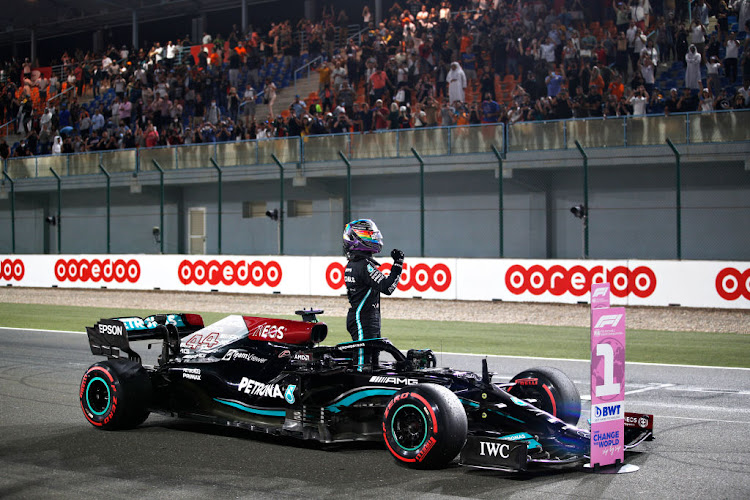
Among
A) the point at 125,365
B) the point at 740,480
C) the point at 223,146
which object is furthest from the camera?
the point at 223,146

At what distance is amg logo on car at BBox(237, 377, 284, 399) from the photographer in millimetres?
7500

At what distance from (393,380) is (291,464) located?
101 cm

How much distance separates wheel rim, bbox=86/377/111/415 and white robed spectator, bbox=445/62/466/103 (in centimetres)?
1842

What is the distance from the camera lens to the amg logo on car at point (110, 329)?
8633mm

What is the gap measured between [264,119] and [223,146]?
491 cm

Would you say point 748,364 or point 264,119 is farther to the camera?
point 264,119

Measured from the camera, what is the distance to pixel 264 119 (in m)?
31.2

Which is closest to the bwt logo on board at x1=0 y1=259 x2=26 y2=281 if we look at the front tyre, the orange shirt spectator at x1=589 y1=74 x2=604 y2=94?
the orange shirt spectator at x1=589 y1=74 x2=604 y2=94

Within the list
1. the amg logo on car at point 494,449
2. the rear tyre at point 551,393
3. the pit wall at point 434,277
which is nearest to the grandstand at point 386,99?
the pit wall at point 434,277

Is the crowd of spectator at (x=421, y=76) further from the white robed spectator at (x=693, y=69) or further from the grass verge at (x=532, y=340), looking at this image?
the grass verge at (x=532, y=340)

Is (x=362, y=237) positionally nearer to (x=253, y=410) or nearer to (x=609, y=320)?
(x=253, y=410)

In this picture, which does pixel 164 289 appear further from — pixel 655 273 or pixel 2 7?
pixel 2 7

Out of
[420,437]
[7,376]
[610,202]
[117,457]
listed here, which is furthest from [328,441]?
[610,202]

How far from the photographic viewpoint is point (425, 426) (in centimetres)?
649
